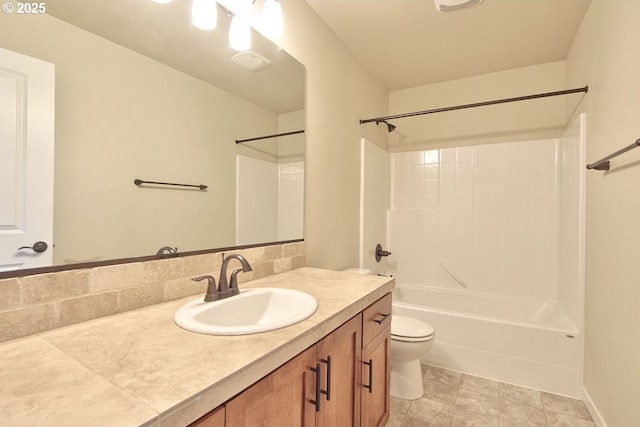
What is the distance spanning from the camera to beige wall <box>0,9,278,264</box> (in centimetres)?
83

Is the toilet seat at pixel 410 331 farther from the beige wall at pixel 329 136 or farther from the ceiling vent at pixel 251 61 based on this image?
the ceiling vent at pixel 251 61

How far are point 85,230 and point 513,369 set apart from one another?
252 centimetres

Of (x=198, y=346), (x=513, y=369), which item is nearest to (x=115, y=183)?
(x=198, y=346)

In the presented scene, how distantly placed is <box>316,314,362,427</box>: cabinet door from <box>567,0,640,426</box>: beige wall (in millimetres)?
1152

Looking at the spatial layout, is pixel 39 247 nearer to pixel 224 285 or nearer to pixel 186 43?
pixel 224 285

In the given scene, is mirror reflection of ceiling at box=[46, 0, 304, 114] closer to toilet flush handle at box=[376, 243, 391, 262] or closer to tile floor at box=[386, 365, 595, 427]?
toilet flush handle at box=[376, 243, 391, 262]

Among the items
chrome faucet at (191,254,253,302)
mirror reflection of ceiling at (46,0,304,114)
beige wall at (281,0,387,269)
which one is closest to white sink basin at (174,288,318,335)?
chrome faucet at (191,254,253,302)

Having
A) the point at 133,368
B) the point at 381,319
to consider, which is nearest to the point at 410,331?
the point at 381,319

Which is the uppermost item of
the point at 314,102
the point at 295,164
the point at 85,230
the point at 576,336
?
the point at 314,102

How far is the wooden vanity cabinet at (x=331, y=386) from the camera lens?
669mm

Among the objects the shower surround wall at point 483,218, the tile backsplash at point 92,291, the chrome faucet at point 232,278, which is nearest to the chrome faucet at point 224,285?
the chrome faucet at point 232,278

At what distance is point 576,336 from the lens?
1.89 m

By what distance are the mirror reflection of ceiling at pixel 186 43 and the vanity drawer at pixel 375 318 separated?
111 cm

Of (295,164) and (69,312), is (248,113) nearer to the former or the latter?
(295,164)
